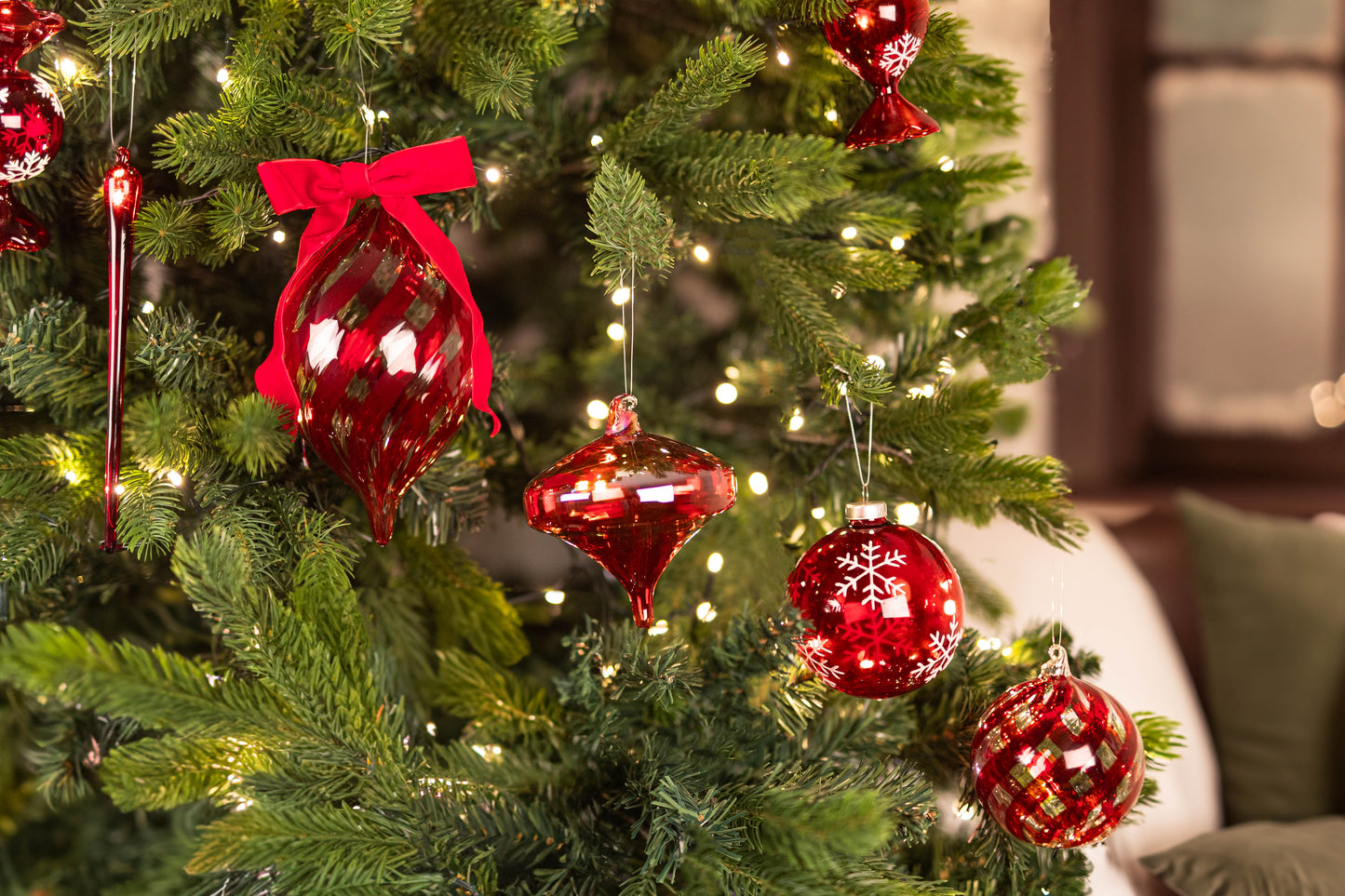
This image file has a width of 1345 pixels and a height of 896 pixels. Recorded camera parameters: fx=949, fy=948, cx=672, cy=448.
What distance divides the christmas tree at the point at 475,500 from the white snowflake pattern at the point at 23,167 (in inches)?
2.1

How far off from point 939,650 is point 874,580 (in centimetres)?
5

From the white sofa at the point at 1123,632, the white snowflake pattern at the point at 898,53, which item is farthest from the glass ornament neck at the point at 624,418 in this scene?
the white sofa at the point at 1123,632

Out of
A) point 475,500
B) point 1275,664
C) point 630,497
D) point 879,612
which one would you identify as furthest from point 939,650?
point 1275,664

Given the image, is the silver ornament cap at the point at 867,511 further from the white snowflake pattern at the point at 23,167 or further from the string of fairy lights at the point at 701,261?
the white snowflake pattern at the point at 23,167

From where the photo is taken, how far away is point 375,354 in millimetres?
443

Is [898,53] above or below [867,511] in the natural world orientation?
above

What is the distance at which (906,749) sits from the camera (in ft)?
1.90

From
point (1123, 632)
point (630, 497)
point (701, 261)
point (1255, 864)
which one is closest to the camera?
point (630, 497)

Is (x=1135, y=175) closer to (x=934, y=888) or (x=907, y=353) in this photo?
(x=907, y=353)

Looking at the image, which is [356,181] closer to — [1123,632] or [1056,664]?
[1056,664]

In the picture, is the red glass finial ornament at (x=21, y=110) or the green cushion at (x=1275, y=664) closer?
the red glass finial ornament at (x=21, y=110)

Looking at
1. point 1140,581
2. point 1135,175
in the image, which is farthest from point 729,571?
point 1135,175

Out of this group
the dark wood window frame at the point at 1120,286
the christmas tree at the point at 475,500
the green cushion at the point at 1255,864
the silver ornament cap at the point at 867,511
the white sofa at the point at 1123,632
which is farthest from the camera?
the dark wood window frame at the point at 1120,286

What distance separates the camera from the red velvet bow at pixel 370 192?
18.6 inches
